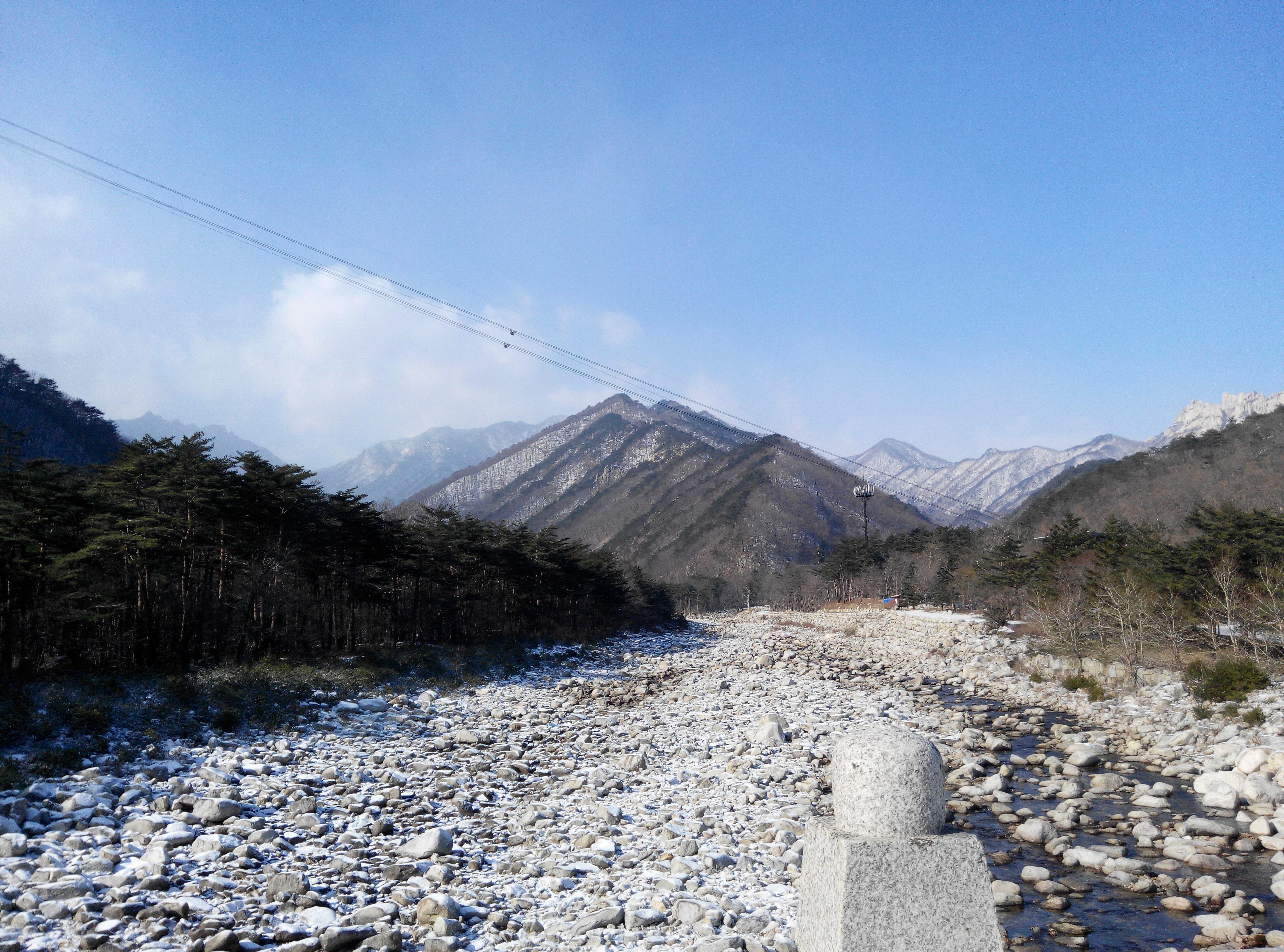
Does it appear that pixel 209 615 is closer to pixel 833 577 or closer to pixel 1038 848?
pixel 1038 848

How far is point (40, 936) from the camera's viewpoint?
228 inches

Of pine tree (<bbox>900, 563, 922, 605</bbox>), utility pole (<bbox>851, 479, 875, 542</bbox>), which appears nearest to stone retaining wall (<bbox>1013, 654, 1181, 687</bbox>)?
pine tree (<bbox>900, 563, 922, 605</bbox>)

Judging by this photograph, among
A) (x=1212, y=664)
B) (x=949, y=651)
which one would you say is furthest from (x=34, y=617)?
(x=949, y=651)

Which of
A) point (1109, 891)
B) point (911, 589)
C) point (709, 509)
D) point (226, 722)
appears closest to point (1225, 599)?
point (1109, 891)

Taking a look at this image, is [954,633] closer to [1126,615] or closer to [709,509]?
[1126,615]

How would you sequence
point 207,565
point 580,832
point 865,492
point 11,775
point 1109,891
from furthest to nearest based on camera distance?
point 865,492 < point 207,565 < point 580,832 < point 11,775 < point 1109,891

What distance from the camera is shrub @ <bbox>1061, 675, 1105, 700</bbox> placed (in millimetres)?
21219

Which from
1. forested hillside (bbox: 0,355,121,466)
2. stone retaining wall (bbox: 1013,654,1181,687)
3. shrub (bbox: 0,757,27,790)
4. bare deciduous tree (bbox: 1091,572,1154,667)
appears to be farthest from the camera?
forested hillside (bbox: 0,355,121,466)

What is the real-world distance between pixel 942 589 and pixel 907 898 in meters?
63.0

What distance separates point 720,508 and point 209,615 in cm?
12795

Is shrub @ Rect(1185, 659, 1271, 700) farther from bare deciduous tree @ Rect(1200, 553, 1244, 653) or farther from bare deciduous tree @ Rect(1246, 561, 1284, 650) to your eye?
bare deciduous tree @ Rect(1200, 553, 1244, 653)

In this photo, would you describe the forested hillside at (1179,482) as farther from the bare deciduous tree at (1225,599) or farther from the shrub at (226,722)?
the shrub at (226,722)

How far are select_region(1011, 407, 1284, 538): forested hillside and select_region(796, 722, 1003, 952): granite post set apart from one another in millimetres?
54296

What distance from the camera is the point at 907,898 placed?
3.87 metres
